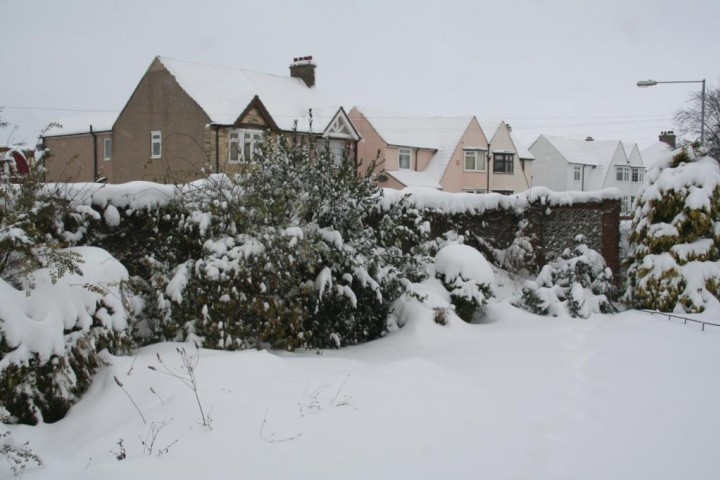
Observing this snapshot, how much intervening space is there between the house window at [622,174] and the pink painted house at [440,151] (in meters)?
13.4

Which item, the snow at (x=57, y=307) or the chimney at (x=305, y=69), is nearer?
the snow at (x=57, y=307)

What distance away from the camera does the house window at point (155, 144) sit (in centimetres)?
2808

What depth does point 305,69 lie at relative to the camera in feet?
106

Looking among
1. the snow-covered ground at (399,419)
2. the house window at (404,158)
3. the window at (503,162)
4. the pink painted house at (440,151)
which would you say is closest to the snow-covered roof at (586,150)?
the pink painted house at (440,151)

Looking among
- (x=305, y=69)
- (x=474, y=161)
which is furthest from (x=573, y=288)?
(x=474, y=161)

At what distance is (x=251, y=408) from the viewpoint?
537 cm

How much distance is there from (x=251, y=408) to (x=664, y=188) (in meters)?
9.31

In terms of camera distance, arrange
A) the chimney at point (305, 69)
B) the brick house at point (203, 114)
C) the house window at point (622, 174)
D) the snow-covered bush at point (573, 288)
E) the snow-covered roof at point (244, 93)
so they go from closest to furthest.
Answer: the snow-covered bush at point (573, 288) < the brick house at point (203, 114) < the snow-covered roof at point (244, 93) < the chimney at point (305, 69) < the house window at point (622, 174)

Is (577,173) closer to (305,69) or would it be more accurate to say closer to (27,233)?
(305,69)

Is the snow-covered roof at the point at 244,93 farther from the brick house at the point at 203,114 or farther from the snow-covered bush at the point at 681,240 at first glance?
the snow-covered bush at the point at 681,240

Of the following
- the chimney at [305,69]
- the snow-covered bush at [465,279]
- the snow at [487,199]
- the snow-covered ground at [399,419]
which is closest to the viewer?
the snow-covered ground at [399,419]

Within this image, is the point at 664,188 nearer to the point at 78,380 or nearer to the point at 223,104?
the point at 78,380

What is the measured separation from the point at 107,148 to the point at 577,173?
34754 millimetres

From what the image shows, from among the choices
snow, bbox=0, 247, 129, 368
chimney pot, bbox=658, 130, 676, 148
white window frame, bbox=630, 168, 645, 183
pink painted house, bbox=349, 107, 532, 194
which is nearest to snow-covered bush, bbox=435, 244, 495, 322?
snow, bbox=0, 247, 129, 368
